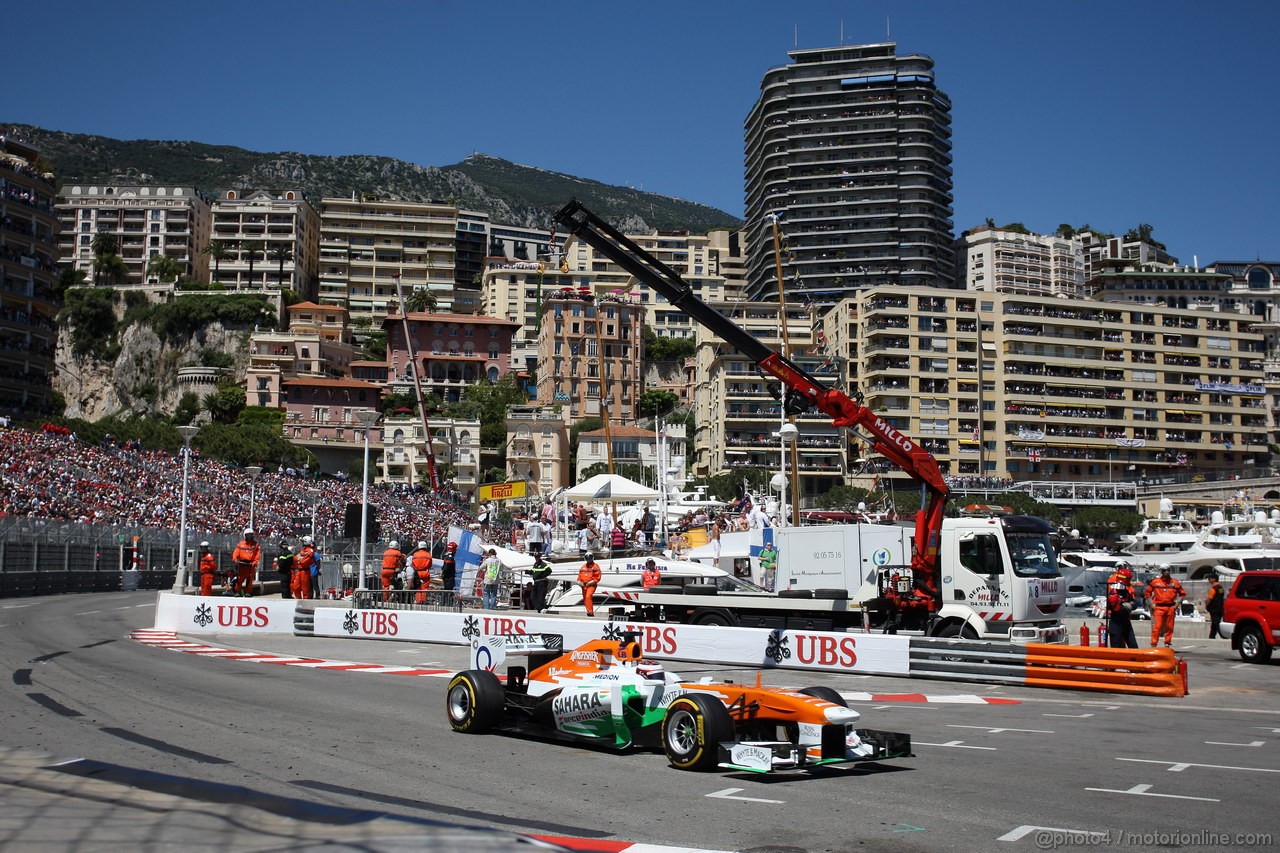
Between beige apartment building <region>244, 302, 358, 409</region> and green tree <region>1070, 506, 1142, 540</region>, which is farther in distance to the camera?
beige apartment building <region>244, 302, 358, 409</region>

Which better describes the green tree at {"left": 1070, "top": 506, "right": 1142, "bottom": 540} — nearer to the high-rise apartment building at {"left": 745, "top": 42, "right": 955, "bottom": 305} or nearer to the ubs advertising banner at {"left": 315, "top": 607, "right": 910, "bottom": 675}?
the high-rise apartment building at {"left": 745, "top": 42, "right": 955, "bottom": 305}

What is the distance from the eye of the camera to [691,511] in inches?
2269

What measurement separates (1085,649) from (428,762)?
1167 centimetres

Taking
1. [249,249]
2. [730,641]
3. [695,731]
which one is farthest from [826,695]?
[249,249]

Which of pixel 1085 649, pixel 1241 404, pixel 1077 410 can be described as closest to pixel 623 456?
pixel 1077 410

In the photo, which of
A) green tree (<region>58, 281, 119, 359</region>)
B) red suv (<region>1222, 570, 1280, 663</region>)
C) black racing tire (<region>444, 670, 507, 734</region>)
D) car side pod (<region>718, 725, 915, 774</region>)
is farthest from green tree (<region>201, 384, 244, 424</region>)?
car side pod (<region>718, 725, 915, 774</region>)

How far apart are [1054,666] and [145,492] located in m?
43.8

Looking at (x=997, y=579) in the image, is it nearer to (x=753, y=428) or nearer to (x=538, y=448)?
(x=753, y=428)

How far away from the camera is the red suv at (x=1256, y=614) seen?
22547mm

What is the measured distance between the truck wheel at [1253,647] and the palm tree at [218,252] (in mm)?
150102

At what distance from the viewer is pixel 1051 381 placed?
363 feet

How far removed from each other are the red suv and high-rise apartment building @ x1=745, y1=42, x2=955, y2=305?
4949 inches

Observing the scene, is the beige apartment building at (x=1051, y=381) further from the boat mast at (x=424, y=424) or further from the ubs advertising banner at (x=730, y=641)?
the ubs advertising banner at (x=730, y=641)

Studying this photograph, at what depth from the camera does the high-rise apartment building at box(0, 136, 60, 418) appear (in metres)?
81.6
